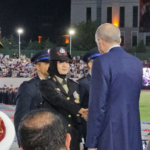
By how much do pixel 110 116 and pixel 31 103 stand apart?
869mm

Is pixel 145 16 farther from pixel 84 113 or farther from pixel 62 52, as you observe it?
pixel 84 113

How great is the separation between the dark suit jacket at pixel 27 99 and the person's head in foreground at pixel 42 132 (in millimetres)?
1707

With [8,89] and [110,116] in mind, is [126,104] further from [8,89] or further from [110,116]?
[8,89]

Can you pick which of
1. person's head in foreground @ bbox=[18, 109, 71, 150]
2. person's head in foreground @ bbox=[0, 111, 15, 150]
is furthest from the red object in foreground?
person's head in foreground @ bbox=[18, 109, 71, 150]

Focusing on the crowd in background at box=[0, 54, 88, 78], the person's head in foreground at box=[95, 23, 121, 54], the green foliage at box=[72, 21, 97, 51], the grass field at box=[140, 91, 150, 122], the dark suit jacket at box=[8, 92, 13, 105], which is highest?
the green foliage at box=[72, 21, 97, 51]

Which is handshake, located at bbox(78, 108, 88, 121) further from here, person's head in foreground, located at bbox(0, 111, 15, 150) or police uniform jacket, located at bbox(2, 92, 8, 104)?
police uniform jacket, located at bbox(2, 92, 8, 104)

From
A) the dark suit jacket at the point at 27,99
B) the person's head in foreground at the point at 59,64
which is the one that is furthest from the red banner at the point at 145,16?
the person's head in foreground at the point at 59,64

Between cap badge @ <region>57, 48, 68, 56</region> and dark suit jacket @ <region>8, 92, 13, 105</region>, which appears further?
dark suit jacket @ <region>8, 92, 13, 105</region>

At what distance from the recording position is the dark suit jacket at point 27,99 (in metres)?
3.07

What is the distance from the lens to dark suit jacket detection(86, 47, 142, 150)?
2348 millimetres

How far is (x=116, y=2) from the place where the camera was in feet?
116

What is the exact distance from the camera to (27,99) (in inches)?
122

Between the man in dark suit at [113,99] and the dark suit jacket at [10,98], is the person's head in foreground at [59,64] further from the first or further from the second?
the dark suit jacket at [10,98]

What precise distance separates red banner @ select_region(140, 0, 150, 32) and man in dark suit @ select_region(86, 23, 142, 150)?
2108 centimetres
